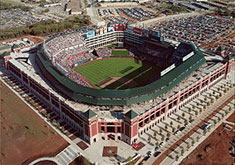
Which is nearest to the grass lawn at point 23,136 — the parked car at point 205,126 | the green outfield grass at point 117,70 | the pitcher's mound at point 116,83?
the green outfield grass at point 117,70

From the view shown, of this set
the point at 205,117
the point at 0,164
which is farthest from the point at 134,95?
the point at 0,164

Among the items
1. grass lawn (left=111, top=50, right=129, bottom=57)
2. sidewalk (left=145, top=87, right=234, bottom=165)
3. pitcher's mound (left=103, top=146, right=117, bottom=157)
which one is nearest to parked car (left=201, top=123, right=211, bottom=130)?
sidewalk (left=145, top=87, right=234, bottom=165)

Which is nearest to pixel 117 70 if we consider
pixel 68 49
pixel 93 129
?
pixel 68 49

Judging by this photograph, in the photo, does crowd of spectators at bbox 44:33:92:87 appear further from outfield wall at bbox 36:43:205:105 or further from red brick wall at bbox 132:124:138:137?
red brick wall at bbox 132:124:138:137

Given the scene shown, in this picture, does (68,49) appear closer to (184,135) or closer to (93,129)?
(93,129)

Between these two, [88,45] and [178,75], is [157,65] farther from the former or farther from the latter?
[88,45]

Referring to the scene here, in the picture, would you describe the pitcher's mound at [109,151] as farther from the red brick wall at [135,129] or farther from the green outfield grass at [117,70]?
the green outfield grass at [117,70]
